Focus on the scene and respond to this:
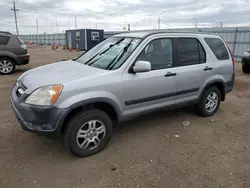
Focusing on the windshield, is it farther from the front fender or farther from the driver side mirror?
the front fender

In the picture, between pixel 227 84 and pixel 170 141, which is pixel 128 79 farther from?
pixel 227 84

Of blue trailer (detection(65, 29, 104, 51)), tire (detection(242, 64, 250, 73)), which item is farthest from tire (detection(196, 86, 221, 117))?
blue trailer (detection(65, 29, 104, 51))

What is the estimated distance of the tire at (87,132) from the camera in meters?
2.74

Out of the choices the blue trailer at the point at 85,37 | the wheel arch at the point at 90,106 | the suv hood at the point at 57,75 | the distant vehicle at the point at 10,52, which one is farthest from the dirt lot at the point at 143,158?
the blue trailer at the point at 85,37

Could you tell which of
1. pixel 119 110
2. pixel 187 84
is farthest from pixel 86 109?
pixel 187 84

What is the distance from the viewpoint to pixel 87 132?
2.90m

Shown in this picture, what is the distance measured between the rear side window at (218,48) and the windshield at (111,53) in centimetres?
175

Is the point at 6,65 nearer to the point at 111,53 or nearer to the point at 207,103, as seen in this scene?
the point at 111,53

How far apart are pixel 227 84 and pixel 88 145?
325 cm

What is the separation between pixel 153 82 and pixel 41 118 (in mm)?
1737

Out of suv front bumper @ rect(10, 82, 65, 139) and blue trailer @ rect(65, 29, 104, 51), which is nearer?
suv front bumper @ rect(10, 82, 65, 139)

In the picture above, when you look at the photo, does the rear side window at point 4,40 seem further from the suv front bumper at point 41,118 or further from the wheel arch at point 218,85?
the wheel arch at point 218,85

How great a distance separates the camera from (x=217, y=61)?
4.18 metres

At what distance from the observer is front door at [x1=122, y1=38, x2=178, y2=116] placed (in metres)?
3.11
